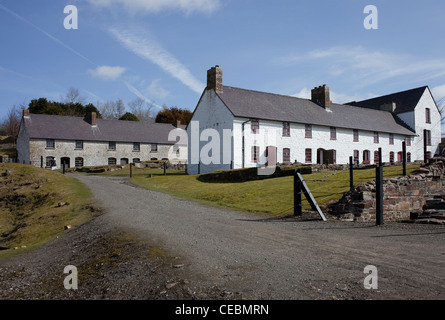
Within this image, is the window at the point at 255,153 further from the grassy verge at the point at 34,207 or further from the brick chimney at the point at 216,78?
the grassy verge at the point at 34,207

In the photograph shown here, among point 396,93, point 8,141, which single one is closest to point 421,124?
point 396,93

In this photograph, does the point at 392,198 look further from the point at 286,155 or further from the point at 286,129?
the point at 286,129

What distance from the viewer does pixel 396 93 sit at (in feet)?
178

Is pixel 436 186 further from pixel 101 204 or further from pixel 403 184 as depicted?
pixel 101 204

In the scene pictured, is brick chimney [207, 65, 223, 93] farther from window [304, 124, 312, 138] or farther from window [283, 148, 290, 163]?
window [304, 124, 312, 138]

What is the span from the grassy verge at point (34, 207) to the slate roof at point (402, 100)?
1805 inches

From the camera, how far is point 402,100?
51812mm

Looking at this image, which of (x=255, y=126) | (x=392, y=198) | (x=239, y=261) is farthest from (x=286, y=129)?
(x=239, y=261)

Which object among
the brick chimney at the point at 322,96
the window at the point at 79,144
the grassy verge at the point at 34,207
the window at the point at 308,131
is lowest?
the grassy verge at the point at 34,207

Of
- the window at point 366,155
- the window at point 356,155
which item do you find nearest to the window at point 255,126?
the window at point 356,155

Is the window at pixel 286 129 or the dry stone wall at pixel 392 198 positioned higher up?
the window at pixel 286 129

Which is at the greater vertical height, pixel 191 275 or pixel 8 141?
pixel 8 141

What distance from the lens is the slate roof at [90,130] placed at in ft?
159
